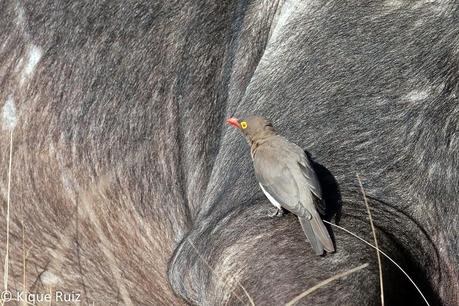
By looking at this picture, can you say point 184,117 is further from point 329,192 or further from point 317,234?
point 317,234

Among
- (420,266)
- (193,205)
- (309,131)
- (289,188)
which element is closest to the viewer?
(289,188)

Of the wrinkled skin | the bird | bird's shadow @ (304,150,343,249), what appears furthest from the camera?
the wrinkled skin

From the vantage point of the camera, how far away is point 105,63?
5.68 meters

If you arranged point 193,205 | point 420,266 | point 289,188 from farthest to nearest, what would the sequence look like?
point 193,205 → point 420,266 → point 289,188

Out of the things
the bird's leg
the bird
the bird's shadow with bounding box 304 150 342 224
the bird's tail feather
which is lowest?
the bird's shadow with bounding box 304 150 342 224

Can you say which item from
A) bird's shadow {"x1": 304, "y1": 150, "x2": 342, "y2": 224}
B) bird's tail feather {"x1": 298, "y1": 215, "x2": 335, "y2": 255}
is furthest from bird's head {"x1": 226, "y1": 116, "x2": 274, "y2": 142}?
bird's tail feather {"x1": 298, "y1": 215, "x2": 335, "y2": 255}

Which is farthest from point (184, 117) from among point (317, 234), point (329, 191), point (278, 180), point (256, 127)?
point (317, 234)

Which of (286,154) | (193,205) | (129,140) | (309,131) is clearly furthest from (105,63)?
(286,154)

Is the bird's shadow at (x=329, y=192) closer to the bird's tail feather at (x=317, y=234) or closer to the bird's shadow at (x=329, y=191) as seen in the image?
the bird's shadow at (x=329, y=191)

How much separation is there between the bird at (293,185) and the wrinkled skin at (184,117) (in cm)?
33

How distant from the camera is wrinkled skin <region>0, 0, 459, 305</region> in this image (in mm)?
4812

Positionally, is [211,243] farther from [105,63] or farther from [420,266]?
[105,63]

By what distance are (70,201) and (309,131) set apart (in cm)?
126

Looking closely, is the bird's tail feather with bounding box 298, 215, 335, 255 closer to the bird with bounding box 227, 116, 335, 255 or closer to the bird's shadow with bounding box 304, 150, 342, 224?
the bird with bounding box 227, 116, 335, 255
